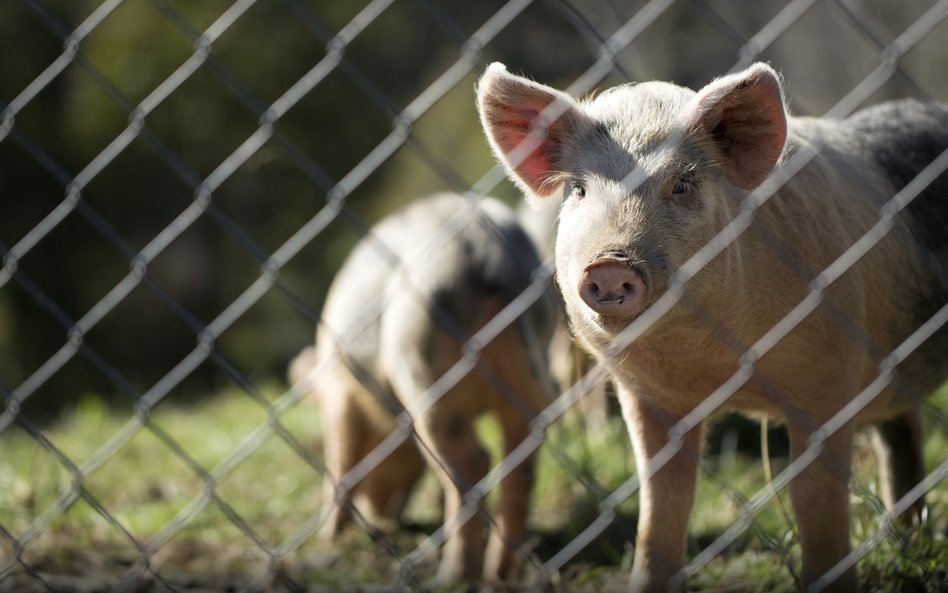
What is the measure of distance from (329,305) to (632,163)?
3149 millimetres

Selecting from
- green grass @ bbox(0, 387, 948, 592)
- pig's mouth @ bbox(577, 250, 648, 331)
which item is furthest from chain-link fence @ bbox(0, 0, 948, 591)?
pig's mouth @ bbox(577, 250, 648, 331)

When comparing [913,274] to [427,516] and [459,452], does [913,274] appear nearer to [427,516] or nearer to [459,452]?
[459,452]

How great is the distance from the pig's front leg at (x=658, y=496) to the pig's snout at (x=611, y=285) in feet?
2.05

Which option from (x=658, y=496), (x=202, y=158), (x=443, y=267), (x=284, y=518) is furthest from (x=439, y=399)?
(x=202, y=158)

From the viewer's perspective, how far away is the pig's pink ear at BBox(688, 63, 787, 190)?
8.26ft

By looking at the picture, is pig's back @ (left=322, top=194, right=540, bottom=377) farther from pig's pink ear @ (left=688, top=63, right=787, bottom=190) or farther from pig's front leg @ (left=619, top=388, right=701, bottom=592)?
pig's pink ear @ (left=688, top=63, right=787, bottom=190)

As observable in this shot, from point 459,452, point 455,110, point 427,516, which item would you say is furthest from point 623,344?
point 455,110

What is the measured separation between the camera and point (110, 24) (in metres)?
10.2

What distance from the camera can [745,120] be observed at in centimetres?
264

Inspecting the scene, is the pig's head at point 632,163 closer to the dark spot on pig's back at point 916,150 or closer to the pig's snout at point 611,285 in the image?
the pig's snout at point 611,285

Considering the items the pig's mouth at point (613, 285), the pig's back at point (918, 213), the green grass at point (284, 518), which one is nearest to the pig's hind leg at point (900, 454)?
the green grass at point (284, 518)

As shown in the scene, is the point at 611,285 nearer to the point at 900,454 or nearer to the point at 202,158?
the point at 900,454

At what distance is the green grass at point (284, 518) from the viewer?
2.99m

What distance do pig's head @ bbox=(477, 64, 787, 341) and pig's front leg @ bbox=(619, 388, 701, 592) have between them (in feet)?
1.22
